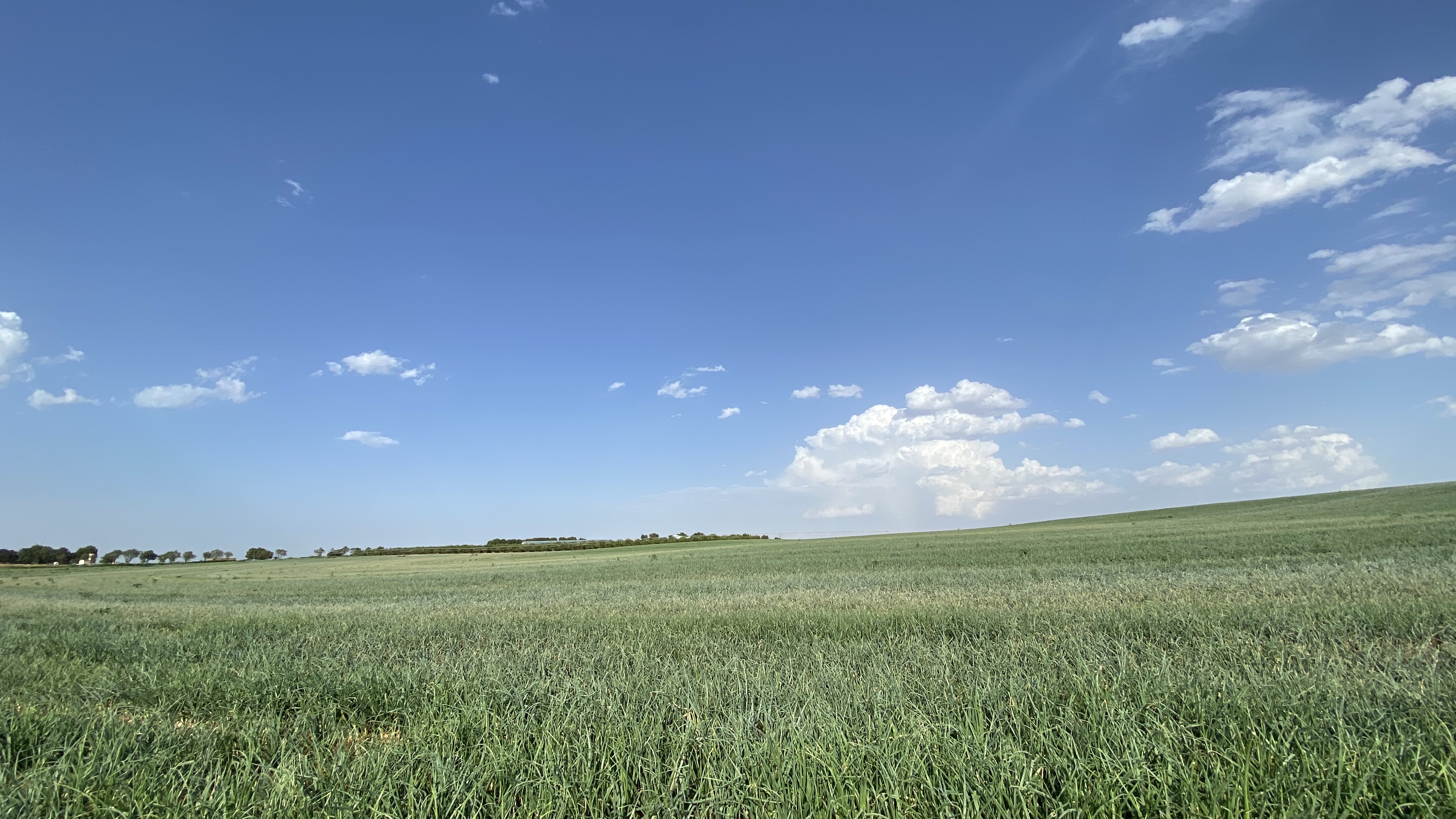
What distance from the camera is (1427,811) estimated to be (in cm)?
214

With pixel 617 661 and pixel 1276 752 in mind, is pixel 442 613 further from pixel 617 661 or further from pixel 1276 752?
pixel 1276 752

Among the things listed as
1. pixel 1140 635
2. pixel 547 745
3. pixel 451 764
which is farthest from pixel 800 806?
pixel 1140 635

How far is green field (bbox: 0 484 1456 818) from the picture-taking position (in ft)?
8.31

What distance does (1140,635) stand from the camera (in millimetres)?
5734

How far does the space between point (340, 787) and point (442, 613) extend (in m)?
8.62

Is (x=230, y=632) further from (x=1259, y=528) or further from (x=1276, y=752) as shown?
A: (x=1259, y=528)

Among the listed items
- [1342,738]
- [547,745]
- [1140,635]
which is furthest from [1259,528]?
[547,745]

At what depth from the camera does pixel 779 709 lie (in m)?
3.60

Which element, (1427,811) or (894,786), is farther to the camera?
(894,786)

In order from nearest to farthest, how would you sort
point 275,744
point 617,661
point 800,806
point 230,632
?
1. point 800,806
2. point 275,744
3. point 617,661
4. point 230,632

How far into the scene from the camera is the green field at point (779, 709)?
2.53 metres

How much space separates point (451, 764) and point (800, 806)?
5.15 ft

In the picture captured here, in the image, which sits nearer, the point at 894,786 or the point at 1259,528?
the point at 894,786

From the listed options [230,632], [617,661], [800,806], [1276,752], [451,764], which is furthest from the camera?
[230,632]
